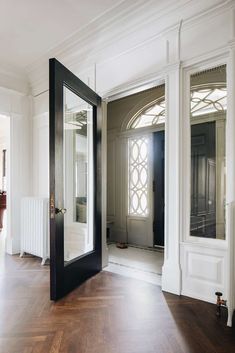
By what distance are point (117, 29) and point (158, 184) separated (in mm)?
2602

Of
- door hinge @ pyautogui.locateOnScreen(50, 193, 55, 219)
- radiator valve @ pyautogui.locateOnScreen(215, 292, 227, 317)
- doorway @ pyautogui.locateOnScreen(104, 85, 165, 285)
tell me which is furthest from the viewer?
doorway @ pyautogui.locateOnScreen(104, 85, 165, 285)

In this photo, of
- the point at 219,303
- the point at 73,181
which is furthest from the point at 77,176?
the point at 219,303

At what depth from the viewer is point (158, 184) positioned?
455 centimetres

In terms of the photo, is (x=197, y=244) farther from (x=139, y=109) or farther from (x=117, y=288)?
(x=139, y=109)

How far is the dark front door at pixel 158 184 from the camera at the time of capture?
452 cm

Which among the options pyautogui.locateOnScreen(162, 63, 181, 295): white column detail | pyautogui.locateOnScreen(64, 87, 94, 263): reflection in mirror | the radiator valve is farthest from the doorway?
the radiator valve

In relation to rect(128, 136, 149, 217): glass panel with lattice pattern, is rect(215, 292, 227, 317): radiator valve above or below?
below

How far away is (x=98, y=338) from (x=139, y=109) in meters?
3.92

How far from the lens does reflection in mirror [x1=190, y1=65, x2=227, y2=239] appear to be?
2488 mm

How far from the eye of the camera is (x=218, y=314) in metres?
2.19

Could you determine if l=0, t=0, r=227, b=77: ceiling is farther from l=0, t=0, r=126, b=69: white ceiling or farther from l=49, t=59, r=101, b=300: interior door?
l=49, t=59, r=101, b=300: interior door

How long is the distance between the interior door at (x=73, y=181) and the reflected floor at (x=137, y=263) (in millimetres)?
364

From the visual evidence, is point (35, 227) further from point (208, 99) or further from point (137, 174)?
point (208, 99)

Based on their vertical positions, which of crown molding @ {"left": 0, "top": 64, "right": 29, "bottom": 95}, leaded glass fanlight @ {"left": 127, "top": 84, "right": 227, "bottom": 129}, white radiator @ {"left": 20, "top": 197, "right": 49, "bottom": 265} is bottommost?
white radiator @ {"left": 20, "top": 197, "right": 49, "bottom": 265}
